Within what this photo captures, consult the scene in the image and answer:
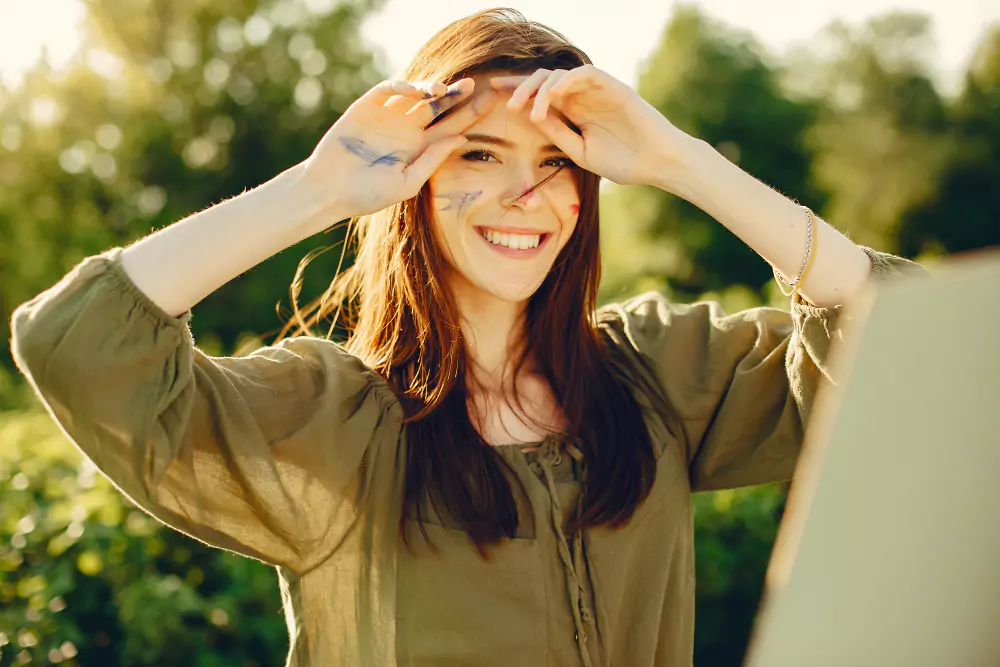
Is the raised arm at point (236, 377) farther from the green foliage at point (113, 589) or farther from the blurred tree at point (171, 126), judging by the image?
the blurred tree at point (171, 126)

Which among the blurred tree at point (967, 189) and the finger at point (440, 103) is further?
the blurred tree at point (967, 189)

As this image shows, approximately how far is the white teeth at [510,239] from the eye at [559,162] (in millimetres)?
149

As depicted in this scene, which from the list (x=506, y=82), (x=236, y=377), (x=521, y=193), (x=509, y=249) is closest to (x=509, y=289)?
(x=509, y=249)

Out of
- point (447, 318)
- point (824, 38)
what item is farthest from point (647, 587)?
point (824, 38)

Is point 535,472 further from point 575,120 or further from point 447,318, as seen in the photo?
point 575,120

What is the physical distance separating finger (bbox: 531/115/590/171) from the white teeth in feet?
0.58

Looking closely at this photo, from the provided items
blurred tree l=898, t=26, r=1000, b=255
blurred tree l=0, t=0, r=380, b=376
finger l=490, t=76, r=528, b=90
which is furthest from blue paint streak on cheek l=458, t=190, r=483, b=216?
blurred tree l=898, t=26, r=1000, b=255

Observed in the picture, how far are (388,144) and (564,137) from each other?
34 cm

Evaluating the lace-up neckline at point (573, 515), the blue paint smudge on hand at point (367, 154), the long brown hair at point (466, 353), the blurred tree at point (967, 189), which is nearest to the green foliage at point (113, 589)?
the long brown hair at point (466, 353)

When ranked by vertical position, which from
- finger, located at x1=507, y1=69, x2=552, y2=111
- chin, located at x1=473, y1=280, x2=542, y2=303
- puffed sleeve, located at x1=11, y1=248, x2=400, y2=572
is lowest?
puffed sleeve, located at x1=11, y1=248, x2=400, y2=572

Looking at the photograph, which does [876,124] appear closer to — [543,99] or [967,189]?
[967,189]

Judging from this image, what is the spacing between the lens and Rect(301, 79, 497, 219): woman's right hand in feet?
5.07

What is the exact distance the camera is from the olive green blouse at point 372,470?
4.37 feet

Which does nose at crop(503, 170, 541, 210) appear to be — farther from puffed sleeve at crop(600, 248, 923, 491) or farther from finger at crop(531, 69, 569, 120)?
puffed sleeve at crop(600, 248, 923, 491)
